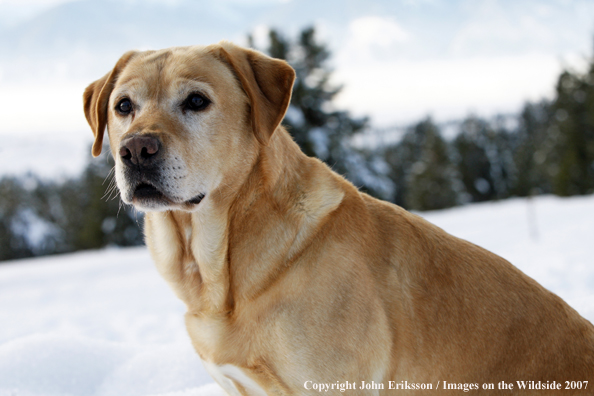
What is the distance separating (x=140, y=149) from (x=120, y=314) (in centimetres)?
454

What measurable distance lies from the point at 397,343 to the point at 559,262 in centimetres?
495

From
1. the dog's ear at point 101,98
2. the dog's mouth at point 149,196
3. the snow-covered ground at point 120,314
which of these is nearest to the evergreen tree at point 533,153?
the snow-covered ground at point 120,314

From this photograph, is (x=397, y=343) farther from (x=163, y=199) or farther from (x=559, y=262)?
(x=559, y=262)

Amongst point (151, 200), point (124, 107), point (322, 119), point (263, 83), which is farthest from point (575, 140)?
point (151, 200)

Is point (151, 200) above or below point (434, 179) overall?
above

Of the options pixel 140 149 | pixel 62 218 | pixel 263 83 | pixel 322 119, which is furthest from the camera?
pixel 62 218

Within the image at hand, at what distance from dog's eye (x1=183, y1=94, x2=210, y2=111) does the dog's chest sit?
1.29 m

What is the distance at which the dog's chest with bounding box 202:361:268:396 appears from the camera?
2.30 m

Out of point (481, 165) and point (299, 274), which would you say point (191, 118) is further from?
point (481, 165)

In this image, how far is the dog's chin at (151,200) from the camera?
2.29 metres

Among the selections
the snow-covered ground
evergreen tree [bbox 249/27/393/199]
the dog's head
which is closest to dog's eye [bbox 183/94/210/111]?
the dog's head

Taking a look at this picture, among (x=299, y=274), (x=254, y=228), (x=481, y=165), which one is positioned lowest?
(x=481, y=165)

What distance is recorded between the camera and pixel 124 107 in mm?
2629

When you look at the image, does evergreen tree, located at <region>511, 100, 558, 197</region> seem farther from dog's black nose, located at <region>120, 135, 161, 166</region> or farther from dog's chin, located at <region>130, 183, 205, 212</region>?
dog's black nose, located at <region>120, 135, 161, 166</region>
